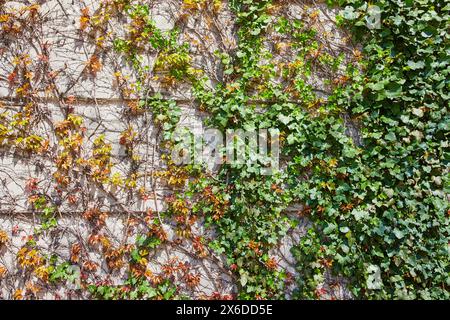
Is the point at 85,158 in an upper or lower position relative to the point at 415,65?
lower

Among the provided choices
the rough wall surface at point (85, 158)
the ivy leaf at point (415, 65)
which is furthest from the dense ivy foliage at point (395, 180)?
the rough wall surface at point (85, 158)

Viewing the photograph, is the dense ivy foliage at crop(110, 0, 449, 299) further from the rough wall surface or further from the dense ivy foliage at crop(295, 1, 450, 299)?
the rough wall surface

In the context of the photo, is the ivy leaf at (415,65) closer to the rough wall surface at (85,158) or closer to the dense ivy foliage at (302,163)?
the dense ivy foliage at (302,163)

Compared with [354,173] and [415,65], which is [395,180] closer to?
[354,173]

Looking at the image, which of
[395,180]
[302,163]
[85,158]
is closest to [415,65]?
[395,180]

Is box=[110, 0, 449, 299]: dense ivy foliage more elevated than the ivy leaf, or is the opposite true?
the ivy leaf

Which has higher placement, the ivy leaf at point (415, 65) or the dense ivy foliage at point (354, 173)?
the ivy leaf at point (415, 65)

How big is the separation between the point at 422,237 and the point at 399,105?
1.03m

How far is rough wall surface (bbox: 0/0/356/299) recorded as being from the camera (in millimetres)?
2764

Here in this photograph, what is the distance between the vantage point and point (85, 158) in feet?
9.12

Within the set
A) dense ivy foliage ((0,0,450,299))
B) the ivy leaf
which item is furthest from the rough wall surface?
the ivy leaf

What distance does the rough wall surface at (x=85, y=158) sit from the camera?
9.07 feet

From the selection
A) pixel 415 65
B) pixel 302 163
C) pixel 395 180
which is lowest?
pixel 395 180
